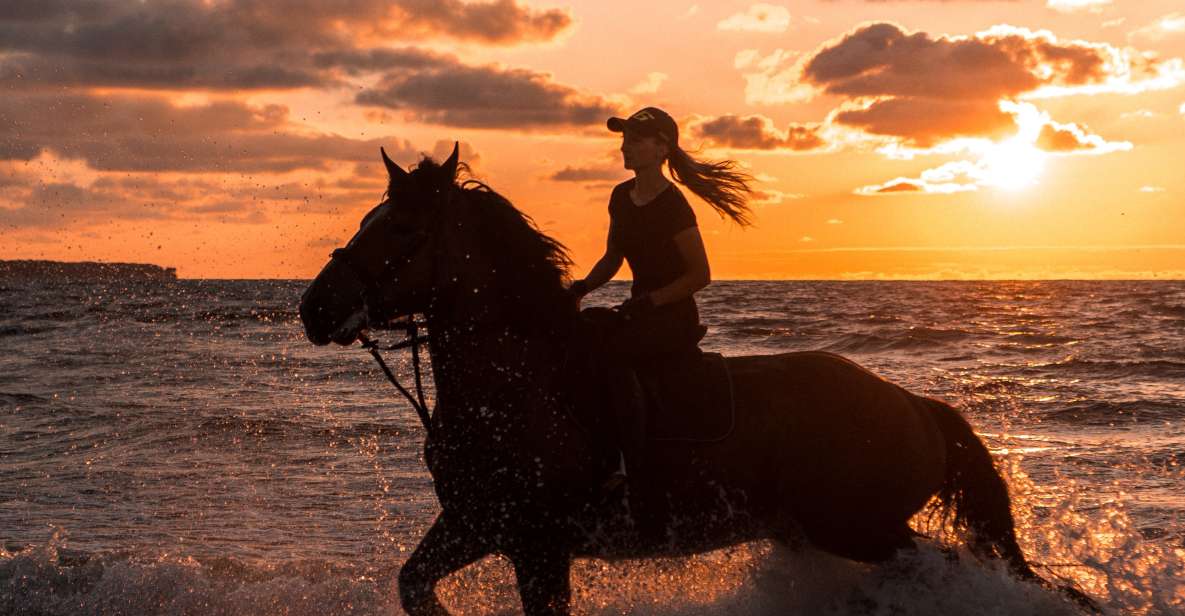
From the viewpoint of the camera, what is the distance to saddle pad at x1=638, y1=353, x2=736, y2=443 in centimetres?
604

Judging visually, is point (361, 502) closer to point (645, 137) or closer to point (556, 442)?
point (556, 442)

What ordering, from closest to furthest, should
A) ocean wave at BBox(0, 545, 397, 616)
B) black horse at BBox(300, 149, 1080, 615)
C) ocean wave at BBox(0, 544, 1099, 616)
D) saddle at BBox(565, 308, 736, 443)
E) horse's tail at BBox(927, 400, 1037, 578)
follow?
black horse at BBox(300, 149, 1080, 615) → saddle at BBox(565, 308, 736, 443) → ocean wave at BBox(0, 544, 1099, 616) → horse's tail at BBox(927, 400, 1037, 578) → ocean wave at BBox(0, 545, 397, 616)

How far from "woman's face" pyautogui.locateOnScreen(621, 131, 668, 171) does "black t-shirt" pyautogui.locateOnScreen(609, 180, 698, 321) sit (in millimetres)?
194

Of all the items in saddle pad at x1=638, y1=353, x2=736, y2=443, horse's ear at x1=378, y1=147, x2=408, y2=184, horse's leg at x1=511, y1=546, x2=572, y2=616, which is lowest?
horse's leg at x1=511, y1=546, x2=572, y2=616

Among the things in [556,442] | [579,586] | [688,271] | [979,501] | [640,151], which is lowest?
[579,586]

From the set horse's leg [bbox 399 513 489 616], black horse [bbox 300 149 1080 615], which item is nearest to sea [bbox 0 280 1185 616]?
black horse [bbox 300 149 1080 615]

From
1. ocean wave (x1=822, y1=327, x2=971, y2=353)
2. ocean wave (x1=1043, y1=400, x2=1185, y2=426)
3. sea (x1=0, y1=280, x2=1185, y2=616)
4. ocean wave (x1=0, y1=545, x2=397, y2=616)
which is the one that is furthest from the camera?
ocean wave (x1=822, y1=327, x2=971, y2=353)

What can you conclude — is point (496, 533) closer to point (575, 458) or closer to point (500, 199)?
point (575, 458)

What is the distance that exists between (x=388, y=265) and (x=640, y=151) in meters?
1.59

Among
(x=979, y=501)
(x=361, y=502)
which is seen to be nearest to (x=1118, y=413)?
(x=979, y=501)

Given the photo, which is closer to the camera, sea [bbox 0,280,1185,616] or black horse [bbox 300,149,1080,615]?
→ black horse [bbox 300,149,1080,615]

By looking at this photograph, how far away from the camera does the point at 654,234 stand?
5.98 meters

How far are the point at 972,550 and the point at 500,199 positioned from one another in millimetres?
3606

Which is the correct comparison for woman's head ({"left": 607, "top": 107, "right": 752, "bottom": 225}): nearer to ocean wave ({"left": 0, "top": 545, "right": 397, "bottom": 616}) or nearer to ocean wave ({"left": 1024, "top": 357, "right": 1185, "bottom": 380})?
ocean wave ({"left": 0, "top": 545, "right": 397, "bottom": 616})
